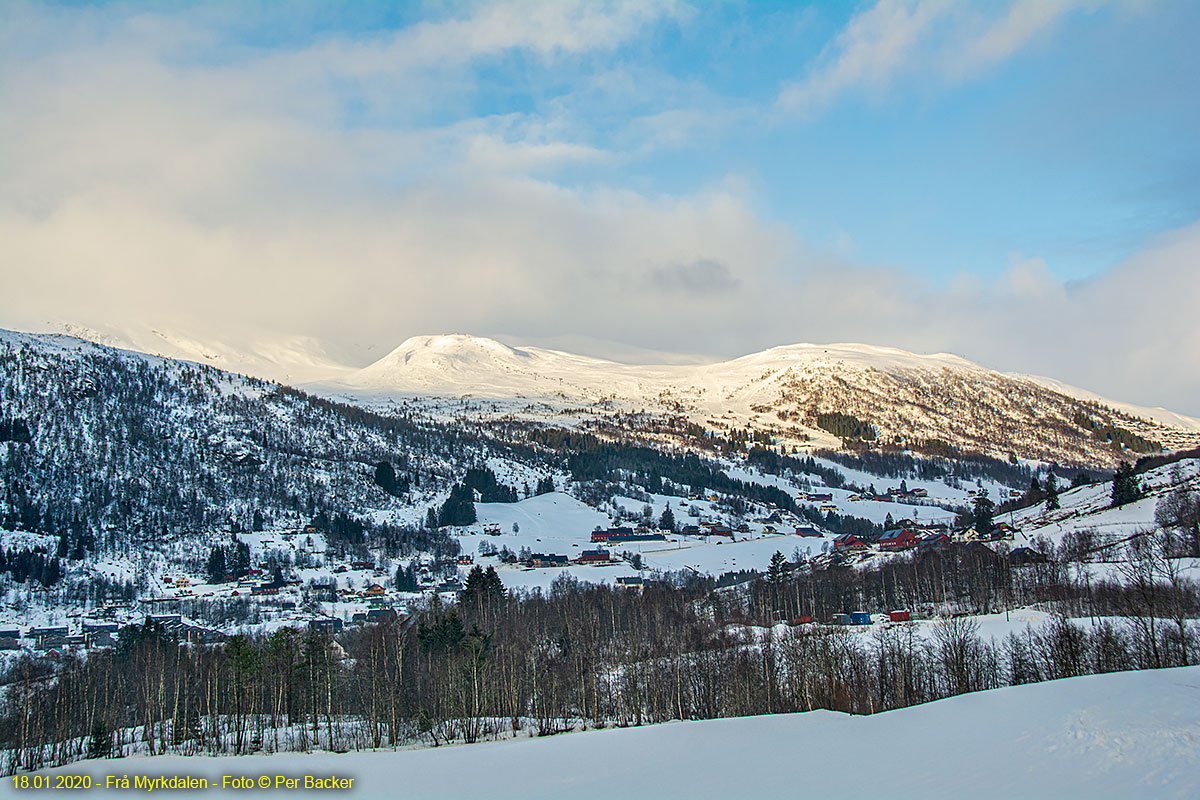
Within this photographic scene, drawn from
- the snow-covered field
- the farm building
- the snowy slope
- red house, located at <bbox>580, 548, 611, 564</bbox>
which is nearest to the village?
red house, located at <bbox>580, 548, 611, 564</bbox>

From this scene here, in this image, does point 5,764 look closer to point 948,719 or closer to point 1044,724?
point 948,719

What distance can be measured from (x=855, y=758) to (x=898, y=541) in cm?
14984

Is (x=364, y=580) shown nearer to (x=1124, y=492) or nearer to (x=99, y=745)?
(x=99, y=745)

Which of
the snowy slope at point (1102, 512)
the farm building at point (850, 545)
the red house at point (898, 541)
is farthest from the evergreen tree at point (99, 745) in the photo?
the farm building at point (850, 545)

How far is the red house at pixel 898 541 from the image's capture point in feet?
550

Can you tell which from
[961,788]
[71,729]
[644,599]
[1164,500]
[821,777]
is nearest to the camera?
[961,788]

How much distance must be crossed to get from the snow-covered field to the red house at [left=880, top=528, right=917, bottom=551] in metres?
127

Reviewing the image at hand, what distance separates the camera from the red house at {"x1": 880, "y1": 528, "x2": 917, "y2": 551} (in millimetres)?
167625

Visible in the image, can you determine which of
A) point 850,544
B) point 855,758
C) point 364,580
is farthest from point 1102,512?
point 364,580

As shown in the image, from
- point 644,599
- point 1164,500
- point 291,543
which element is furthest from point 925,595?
point 291,543

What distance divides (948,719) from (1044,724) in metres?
5.13

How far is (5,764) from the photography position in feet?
199

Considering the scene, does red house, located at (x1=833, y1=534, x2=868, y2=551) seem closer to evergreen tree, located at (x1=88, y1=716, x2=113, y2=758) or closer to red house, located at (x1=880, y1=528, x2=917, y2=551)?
red house, located at (x1=880, y1=528, x2=917, y2=551)

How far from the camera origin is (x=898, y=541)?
575ft
